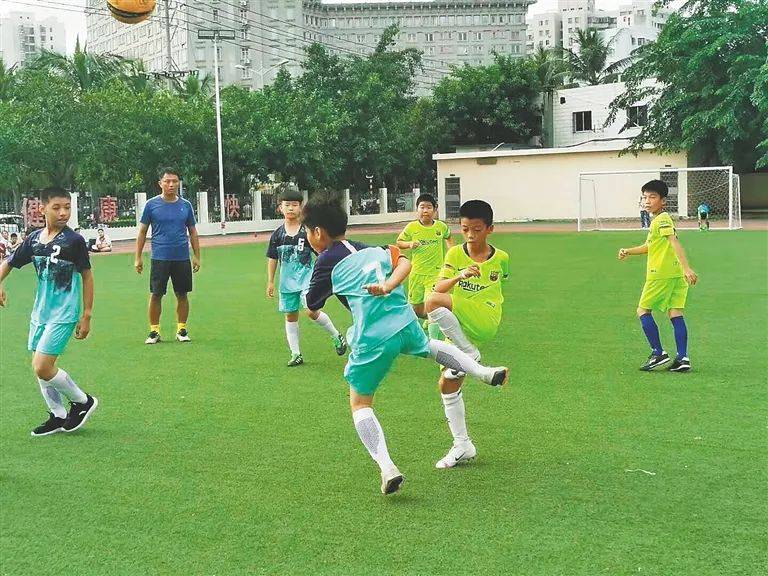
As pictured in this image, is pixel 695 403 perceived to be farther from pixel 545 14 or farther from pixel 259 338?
pixel 545 14

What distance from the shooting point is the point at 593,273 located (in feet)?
57.7

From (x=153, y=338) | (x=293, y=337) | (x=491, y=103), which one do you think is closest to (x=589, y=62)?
(x=491, y=103)

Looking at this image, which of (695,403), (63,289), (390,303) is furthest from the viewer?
(695,403)

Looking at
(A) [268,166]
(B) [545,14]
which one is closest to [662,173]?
(A) [268,166]

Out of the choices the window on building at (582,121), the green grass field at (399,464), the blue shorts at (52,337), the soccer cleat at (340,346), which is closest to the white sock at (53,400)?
the green grass field at (399,464)

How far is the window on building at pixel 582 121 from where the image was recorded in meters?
49.6

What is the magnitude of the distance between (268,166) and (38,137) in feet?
34.9

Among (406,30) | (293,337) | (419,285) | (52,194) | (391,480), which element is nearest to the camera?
(391,480)

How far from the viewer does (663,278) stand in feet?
27.5

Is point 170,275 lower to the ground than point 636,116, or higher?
lower

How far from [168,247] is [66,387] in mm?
4386

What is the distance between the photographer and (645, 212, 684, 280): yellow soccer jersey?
27.4 feet

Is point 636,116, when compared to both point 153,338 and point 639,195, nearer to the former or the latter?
point 639,195

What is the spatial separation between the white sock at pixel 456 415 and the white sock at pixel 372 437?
71 centimetres
